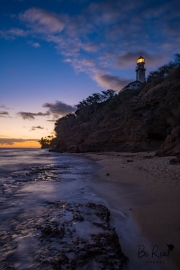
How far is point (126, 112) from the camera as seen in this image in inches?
1299

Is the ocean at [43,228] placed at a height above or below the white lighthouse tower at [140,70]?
below

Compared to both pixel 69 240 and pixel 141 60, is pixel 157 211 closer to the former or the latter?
pixel 69 240

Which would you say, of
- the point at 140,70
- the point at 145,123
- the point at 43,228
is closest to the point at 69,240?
→ the point at 43,228

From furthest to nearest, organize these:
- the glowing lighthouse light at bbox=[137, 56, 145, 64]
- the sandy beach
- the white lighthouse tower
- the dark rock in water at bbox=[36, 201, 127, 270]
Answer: the glowing lighthouse light at bbox=[137, 56, 145, 64] < the white lighthouse tower < the sandy beach < the dark rock in water at bbox=[36, 201, 127, 270]

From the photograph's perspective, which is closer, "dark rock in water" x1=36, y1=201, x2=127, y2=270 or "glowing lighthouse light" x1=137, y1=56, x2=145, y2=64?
"dark rock in water" x1=36, y1=201, x2=127, y2=270

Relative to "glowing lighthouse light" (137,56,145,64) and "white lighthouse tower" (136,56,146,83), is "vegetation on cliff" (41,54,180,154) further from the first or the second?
"glowing lighthouse light" (137,56,145,64)

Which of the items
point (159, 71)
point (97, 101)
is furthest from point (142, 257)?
point (97, 101)

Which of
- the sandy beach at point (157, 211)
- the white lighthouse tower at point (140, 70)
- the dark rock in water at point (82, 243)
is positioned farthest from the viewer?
the white lighthouse tower at point (140, 70)

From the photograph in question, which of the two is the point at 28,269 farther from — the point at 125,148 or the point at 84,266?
the point at 125,148

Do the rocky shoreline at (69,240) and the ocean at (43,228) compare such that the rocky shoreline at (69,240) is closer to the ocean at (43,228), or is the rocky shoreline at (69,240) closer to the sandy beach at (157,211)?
the ocean at (43,228)

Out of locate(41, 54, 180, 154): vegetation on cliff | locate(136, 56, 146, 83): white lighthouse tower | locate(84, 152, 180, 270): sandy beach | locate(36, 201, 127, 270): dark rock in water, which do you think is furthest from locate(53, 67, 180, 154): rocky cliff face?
locate(136, 56, 146, 83): white lighthouse tower

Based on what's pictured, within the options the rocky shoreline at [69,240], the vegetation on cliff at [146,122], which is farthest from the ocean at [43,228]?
the vegetation on cliff at [146,122]

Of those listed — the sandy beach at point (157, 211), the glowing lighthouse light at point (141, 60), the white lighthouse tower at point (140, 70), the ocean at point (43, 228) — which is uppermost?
the glowing lighthouse light at point (141, 60)

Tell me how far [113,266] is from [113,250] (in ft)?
1.02
